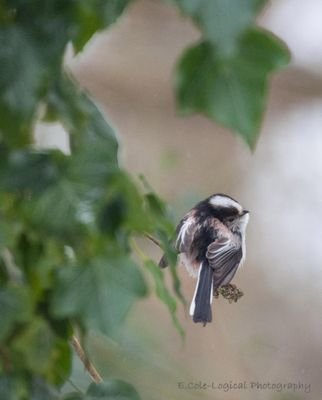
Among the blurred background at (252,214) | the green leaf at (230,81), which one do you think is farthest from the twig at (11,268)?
the blurred background at (252,214)

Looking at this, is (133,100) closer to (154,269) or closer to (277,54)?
(154,269)

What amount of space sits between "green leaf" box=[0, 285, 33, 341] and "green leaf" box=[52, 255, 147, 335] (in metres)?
0.02

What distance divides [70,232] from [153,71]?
80.3 inches

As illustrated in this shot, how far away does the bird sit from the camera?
0.97 meters

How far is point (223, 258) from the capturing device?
0.98m

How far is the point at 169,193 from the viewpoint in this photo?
1.79m

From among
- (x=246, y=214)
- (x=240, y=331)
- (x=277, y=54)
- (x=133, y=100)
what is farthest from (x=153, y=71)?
(x=277, y=54)

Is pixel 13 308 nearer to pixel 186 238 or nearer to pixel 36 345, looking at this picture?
pixel 36 345

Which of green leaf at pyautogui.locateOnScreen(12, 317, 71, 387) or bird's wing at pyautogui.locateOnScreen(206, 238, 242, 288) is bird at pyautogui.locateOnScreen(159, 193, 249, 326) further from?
green leaf at pyautogui.locateOnScreen(12, 317, 71, 387)

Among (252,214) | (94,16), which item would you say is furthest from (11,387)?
(252,214)

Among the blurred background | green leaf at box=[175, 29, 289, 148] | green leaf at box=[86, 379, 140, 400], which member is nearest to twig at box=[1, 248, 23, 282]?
green leaf at box=[86, 379, 140, 400]

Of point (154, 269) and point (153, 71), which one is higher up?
point (154, 269)

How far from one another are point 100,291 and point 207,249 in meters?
0.29

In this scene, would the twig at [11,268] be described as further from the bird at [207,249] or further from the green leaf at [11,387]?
the bird at [207,249]
